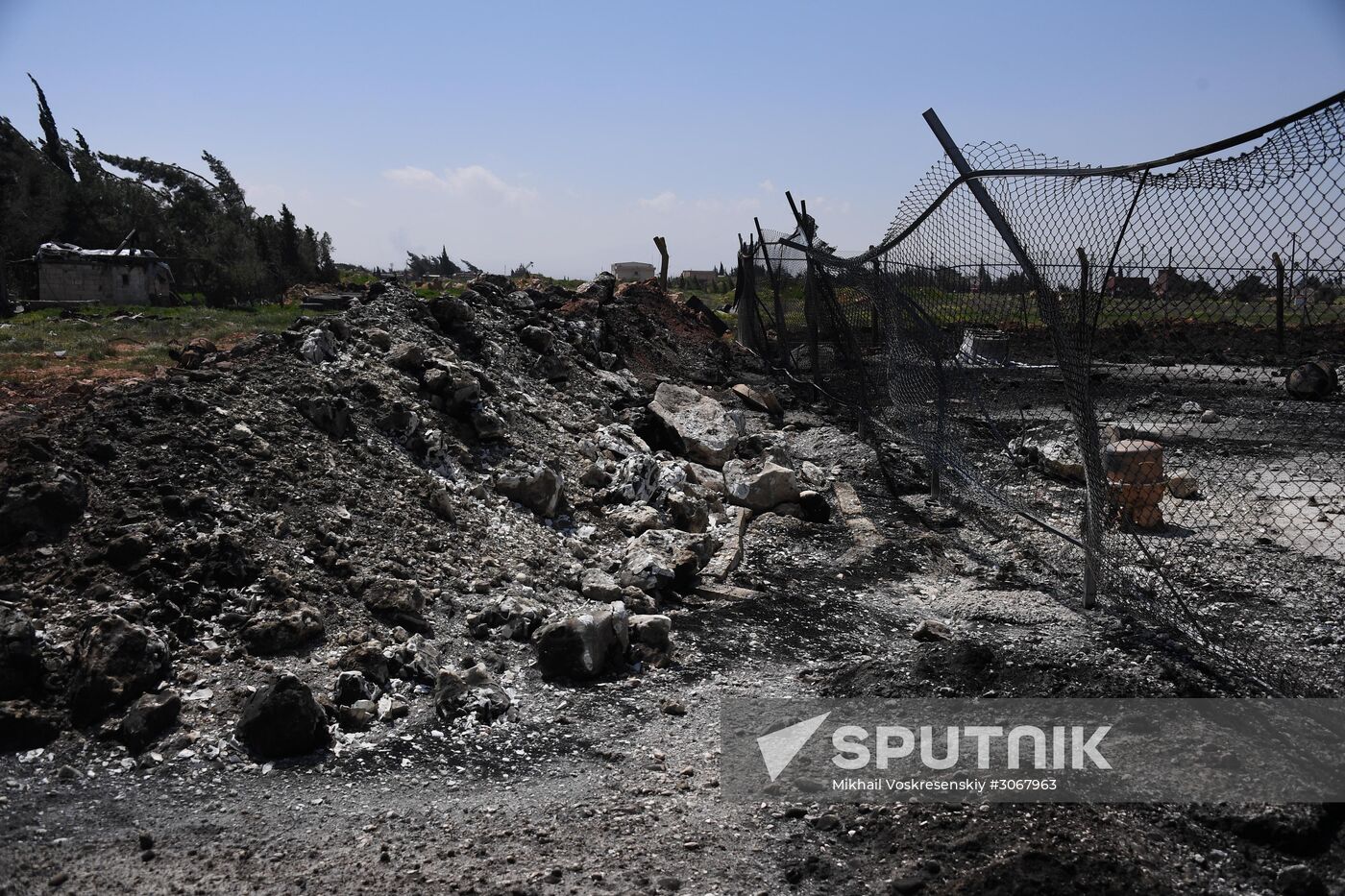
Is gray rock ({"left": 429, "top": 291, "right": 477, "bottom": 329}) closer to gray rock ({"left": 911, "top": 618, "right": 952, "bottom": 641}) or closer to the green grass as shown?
the green grass

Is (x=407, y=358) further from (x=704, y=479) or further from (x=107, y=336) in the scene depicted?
(x=107, y=336)

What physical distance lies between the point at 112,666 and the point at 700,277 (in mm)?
40323

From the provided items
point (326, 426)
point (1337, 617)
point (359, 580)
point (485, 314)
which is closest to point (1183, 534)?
point (1337, 617)

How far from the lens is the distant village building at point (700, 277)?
37.7 m

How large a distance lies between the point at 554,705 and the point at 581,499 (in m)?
2.56

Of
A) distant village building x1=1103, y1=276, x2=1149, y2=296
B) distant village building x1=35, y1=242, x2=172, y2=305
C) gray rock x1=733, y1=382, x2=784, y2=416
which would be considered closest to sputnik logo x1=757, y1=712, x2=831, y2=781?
distant village building x1=1103, y1=276, x2=1149, y2=296

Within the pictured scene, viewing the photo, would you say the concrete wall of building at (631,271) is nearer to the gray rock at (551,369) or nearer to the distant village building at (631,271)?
the distant village building at (631,271)

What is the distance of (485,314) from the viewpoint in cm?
920

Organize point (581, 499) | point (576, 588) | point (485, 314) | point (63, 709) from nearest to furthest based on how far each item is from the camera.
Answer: point (63, 709), point (576, 588), point (581, 499), point (485, 314)

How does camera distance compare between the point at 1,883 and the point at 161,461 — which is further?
the point at 161,461

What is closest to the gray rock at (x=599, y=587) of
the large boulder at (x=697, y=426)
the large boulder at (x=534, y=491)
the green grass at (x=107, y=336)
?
the large boulder at (x=534, y=491)

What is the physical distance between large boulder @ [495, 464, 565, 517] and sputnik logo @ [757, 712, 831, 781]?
9.37 ft

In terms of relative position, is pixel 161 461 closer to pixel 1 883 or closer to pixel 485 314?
pixel 1 883

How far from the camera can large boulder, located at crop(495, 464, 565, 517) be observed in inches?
237
